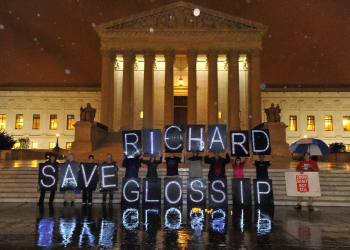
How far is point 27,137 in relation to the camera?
60.1 m

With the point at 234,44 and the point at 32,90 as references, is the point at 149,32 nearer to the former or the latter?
the point at 234,44

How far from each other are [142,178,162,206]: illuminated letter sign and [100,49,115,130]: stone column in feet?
90.5

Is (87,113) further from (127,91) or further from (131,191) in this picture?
(131,191)

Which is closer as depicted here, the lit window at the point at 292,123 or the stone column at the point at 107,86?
the stone column at the point at 107,86

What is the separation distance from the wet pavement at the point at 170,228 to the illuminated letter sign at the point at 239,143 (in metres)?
2.34

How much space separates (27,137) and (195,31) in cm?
3679

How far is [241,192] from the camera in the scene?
12.8 m

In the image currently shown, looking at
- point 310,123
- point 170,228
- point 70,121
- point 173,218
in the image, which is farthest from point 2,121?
point 170,228

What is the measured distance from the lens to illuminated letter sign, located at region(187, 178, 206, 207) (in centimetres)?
1252

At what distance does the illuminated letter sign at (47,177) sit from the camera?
1325 cm

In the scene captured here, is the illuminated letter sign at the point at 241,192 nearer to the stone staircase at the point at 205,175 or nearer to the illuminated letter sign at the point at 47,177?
→ the stone staircase at the point at 205,175

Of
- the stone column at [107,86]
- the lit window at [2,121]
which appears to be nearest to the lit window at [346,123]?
the stone column at [107,86]

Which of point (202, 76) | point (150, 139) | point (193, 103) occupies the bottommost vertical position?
point (150, 139)

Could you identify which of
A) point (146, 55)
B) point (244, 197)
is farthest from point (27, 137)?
point (244, 197)
